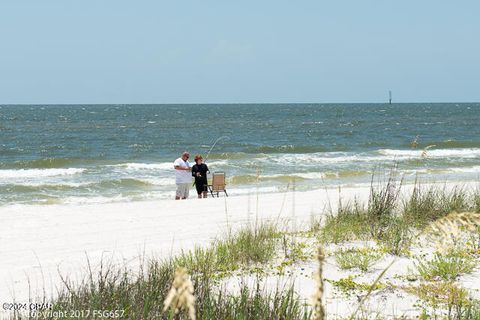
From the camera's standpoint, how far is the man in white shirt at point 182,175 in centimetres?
1423

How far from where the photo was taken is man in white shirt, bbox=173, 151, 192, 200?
46.7 feet

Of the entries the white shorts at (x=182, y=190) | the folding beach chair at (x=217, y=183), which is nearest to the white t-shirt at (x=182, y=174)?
the white shorts at (x=182, y=190)

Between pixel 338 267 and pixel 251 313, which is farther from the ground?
pixel 251 313

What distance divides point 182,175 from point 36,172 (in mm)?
12068

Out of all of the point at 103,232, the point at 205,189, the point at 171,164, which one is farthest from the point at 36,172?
the point at 103,232

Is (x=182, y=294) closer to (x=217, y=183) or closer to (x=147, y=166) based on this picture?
(x=217, y=183)

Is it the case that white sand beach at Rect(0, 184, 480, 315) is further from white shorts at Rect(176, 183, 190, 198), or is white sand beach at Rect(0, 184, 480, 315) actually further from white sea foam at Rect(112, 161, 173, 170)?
white sea foam at Rect(112, 161, 173, 170)

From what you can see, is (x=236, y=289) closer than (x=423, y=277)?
Yes

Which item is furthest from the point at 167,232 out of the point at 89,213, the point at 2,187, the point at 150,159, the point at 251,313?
the point at 150,159

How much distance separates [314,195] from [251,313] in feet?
32.8

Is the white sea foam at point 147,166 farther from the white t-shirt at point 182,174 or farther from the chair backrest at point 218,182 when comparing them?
the white t-shirt at point 182,174

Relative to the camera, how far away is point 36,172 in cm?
2419

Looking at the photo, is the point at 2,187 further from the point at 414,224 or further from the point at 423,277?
the point at 423,277

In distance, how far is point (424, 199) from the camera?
8047 millimetres
